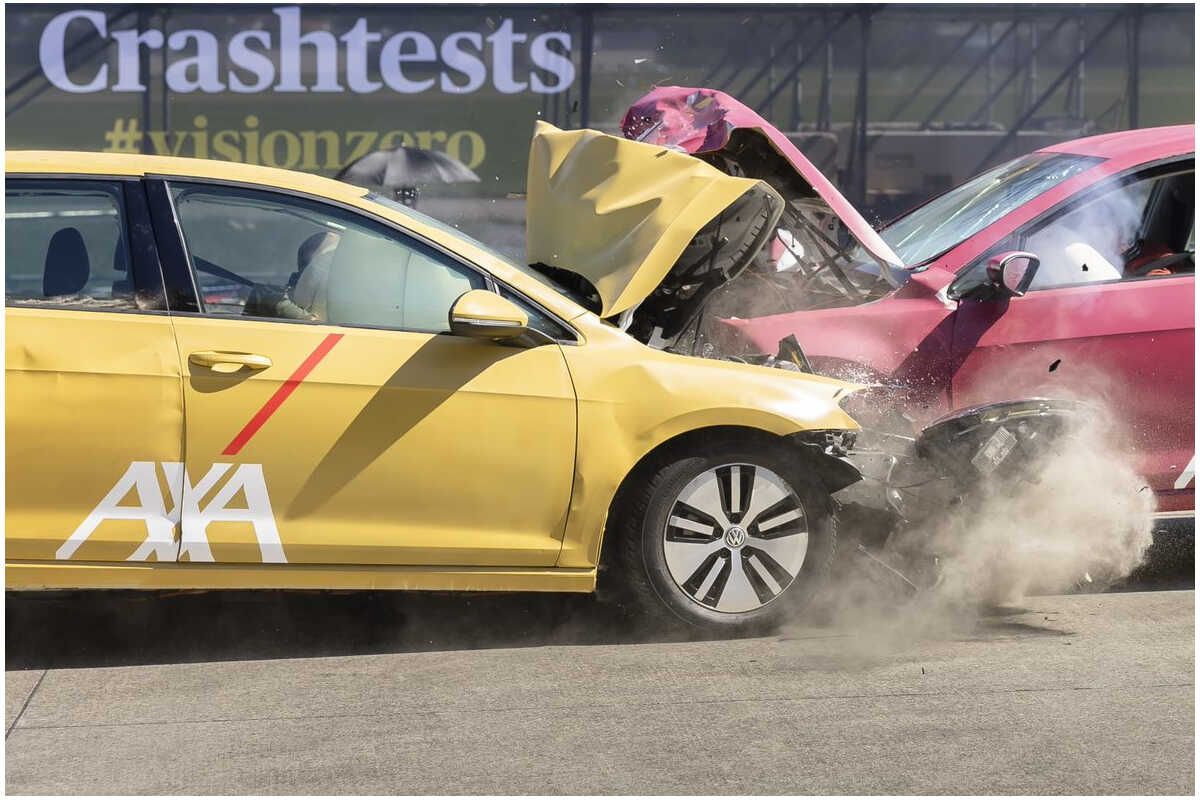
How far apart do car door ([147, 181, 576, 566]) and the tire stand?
1.00 ft

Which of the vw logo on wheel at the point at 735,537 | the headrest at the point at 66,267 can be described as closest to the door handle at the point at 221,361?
the headrest at the point at 66,267

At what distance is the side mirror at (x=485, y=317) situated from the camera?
5332mm

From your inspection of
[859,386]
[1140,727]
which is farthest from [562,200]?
[1140,727]

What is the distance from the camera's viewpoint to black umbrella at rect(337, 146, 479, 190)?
40.9 ft

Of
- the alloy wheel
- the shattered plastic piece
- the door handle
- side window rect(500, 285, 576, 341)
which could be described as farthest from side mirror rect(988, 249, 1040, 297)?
the door handle

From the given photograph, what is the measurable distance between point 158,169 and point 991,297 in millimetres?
3169

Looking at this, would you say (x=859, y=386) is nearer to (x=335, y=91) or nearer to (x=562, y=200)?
(x=562, y=200)

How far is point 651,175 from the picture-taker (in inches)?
247

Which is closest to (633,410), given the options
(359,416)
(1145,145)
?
(359,416)

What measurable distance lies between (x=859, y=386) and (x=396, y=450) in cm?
174

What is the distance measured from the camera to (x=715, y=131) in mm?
6668

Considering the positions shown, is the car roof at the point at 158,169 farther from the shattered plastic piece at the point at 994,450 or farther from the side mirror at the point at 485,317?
the shattered plastic piece at the point at 994,450

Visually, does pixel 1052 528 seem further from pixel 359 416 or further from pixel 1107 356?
pixel 359 416

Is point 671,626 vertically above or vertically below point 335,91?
below
